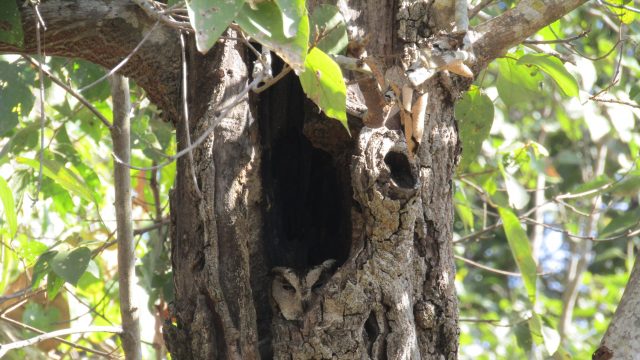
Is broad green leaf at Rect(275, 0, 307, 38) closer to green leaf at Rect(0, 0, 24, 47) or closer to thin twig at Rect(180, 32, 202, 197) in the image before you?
thin twig at Rect(180, 32, 202, 197)

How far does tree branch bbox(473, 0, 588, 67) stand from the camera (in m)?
1.64

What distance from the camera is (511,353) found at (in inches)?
231

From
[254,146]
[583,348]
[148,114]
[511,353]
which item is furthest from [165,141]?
[511,353]

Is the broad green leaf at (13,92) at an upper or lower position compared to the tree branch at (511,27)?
upper

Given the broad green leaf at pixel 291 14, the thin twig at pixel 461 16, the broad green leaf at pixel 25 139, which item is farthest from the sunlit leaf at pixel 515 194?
the broad green leaf at pixel 291 14

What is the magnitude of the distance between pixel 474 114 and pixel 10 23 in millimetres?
1163

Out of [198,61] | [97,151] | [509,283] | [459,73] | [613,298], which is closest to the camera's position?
[459,73]

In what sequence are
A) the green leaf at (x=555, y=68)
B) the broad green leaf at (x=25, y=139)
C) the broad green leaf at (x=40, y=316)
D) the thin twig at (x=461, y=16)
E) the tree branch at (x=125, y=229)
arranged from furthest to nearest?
the broad green leaf at (x=40, y=316) < the broad green leaf at (x=25, y=139) < the tree branch at (x=125, y=229) < the green leaf at (x=555, y=68) < the thin twig at (x=461, y=16)

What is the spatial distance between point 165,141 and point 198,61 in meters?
1.06

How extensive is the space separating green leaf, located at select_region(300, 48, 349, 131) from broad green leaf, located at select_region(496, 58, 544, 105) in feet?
2.87

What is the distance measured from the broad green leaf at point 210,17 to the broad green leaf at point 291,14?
0.19ft

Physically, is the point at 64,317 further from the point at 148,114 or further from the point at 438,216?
the point at 438,216

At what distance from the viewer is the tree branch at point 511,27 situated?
1643mm

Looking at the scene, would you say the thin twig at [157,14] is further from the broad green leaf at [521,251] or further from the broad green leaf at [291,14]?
the broad green leaf at [521,251]
